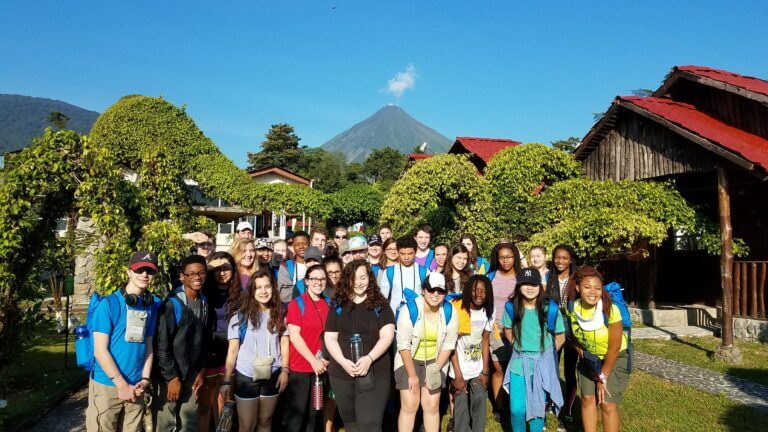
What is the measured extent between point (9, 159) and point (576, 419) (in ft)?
21.4

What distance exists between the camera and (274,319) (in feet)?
13.5

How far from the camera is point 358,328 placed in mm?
3979

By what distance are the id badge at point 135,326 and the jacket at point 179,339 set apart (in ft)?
0.76

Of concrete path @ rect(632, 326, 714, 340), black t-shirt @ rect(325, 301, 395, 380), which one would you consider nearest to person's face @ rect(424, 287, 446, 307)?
black t-shirt @ rect(325, 301, 395, 380)

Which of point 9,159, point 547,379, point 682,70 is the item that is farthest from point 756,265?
point 9,159

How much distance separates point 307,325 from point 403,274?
151 cm

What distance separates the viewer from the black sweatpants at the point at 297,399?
405cm

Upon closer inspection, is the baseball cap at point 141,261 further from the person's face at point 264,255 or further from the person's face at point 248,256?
the person's face at point 264,255

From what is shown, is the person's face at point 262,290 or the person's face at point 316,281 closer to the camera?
the person's face at point 262,290

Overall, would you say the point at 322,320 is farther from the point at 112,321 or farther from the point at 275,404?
the point at 112,321

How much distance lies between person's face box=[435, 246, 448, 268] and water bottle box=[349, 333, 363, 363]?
6.78ft

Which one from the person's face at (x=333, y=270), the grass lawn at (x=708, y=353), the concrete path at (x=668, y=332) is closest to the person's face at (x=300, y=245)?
the person's face at (x=333, y=270)

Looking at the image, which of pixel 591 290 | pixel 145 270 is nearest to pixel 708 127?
pixel 591 290

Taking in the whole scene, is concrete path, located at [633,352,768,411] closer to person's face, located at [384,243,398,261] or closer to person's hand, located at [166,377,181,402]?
person's face, located at [384,243,398,261]
